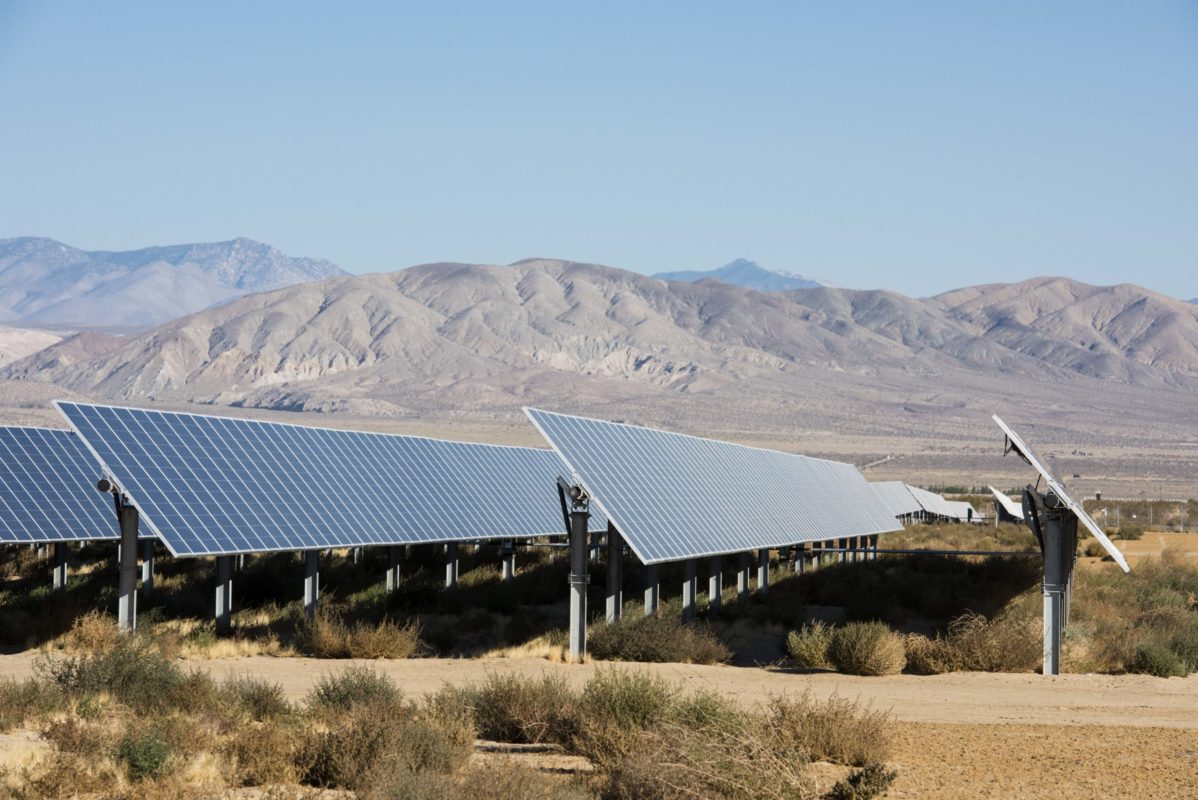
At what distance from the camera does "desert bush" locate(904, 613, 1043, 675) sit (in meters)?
24.5

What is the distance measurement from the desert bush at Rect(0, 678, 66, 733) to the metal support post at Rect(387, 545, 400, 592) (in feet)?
53.3

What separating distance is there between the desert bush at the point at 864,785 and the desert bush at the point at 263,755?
463cm

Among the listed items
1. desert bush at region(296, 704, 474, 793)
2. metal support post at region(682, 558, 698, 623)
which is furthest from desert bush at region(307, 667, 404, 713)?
metal support post at region(682, 558, 698, 623)

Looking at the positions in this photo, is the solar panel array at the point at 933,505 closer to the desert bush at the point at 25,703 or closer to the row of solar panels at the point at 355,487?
the row of solar panels at the point at 355,487

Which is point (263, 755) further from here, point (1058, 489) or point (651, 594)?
point (1058, 489)

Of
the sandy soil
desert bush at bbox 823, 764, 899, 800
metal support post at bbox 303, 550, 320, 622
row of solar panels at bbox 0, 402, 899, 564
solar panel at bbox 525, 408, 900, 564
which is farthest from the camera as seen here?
metal support post at bbox 303, 550, 320, 622

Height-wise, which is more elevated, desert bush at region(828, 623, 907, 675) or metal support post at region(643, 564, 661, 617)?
metal support post at region(643, 564, 661, 617)

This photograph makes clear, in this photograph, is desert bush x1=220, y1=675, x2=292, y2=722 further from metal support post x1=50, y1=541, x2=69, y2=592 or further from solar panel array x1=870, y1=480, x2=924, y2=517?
solar panel array x1=870, y1=480, x2=924, y2=517

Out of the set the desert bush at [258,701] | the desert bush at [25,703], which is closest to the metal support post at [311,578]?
the desert bush at [258,701]

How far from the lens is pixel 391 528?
28938 mm

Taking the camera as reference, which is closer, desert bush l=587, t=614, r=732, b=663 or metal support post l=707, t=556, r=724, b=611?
desert bush l=587, t=614, r=732, b=663

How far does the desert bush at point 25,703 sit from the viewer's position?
1591cm

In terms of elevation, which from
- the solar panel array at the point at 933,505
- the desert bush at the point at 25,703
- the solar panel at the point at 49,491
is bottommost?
the solar panel array at the point at 933,505

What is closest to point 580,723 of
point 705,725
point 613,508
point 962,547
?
point 705,725
